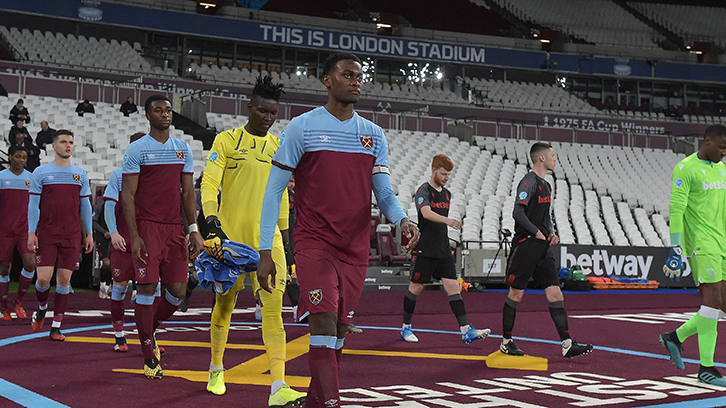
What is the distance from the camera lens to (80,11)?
107 feet

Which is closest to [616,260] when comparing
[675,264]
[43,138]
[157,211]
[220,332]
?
[675,264]

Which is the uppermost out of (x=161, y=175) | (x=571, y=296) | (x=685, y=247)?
(x=161, y=175)

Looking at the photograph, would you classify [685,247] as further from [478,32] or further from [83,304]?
[478,32]

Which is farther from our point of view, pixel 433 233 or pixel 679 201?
pixel 433 233

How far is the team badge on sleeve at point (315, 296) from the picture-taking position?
3748 mm

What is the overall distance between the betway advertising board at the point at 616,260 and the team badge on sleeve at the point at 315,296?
49.1ft

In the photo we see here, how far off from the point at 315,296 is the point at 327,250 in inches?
10.1

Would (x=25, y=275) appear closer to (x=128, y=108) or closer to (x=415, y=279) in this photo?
(x=415, y=279)

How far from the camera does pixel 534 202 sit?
732cm

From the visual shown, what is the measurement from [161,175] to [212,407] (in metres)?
2.06

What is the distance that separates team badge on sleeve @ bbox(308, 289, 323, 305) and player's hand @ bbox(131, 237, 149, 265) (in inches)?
87.1

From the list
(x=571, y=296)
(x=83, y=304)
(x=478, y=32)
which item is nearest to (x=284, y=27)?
(x=478, y=32)

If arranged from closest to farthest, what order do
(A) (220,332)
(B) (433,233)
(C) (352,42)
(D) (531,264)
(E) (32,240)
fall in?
(A) (220,332)
(D) (531,264)
(E) (32,240)
(B) (433,233)
(C) (352,42)

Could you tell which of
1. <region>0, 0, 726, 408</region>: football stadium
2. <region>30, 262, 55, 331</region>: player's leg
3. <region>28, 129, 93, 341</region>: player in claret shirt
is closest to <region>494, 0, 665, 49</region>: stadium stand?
<region>0, 0, 726, 408</region>: football stadium
